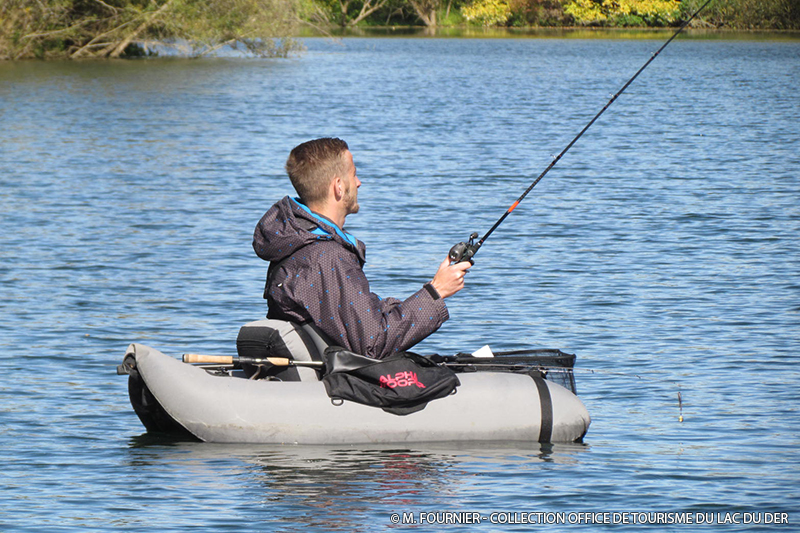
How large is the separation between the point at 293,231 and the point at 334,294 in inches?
14.4

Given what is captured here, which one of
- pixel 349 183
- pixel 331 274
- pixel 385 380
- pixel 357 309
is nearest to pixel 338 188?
pixel 349 183

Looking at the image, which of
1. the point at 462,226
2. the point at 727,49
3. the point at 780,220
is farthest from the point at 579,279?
the point at 727,49

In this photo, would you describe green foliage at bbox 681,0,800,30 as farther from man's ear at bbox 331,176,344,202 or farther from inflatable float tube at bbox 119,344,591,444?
man's ear at bbox 331,176,344,202

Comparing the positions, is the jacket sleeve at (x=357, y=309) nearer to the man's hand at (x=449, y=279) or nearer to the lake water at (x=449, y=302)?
the man's hand at (x=449, y=279)

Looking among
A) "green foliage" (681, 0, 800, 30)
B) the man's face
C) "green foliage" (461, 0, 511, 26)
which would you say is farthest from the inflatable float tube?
"green foliage" (461, 0, 511, 26)

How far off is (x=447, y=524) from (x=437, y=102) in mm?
25994

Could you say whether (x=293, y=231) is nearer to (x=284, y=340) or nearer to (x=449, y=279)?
(x=284, y=340)

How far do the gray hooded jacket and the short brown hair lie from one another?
0.12 meters

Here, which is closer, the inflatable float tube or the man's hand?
the man's hand

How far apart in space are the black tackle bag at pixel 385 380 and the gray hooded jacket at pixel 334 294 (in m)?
0.08

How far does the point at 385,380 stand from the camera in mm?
5941

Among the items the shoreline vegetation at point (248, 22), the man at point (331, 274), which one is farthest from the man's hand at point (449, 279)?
the shoreline vegetation at point (248, 22)

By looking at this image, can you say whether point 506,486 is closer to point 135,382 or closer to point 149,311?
point 135,382

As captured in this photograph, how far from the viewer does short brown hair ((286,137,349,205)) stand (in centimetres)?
596
